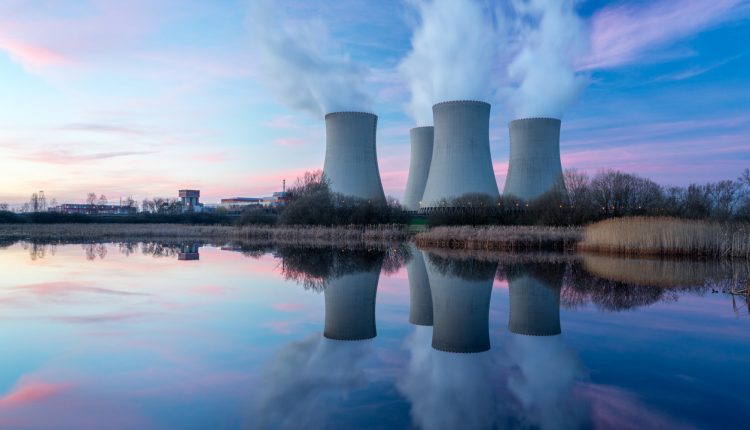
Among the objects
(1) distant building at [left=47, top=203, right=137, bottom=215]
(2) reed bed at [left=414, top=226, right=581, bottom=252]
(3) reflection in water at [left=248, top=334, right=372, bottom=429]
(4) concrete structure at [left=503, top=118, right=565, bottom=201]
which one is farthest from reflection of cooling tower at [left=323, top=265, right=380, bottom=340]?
(1) distant building at [left=47, top=203, right=137, bottom=215]

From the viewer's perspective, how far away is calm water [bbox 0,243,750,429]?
9.29 ft

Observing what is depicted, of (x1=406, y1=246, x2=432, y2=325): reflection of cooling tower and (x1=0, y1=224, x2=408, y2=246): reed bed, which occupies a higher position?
(x1=0, y1=224, x2=408, y2=246): reed bed

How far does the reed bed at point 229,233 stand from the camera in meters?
17.7

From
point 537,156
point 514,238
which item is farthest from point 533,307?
point 537,156

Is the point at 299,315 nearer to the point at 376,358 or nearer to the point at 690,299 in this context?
the point at 376,358

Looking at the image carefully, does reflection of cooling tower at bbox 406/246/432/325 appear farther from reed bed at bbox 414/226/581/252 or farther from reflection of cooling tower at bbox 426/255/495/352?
reed bed at bbox 414/226/581/252

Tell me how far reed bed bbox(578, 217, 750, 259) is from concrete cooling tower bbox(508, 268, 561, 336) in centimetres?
417

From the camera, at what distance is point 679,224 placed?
11.0 meters

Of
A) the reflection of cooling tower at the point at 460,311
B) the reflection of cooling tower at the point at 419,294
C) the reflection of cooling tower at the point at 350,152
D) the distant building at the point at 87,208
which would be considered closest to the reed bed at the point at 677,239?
the reflection of cooling tower at the point at 460,311

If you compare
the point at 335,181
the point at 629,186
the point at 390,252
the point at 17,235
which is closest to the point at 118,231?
the point at 17,235

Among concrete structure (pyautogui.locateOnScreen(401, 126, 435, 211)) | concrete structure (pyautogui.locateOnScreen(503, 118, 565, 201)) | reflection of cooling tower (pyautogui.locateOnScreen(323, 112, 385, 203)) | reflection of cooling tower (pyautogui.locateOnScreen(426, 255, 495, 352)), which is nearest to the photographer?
reflection of cooling tower (pyautogui.locateOnScreen(426, 255, 495, 352))

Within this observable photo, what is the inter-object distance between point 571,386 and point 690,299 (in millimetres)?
4062

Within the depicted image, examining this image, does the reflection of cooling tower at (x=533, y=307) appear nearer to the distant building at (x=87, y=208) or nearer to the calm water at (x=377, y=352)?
the calm water at (x=377, y=352)

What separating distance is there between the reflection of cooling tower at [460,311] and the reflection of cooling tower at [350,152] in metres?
10.6
